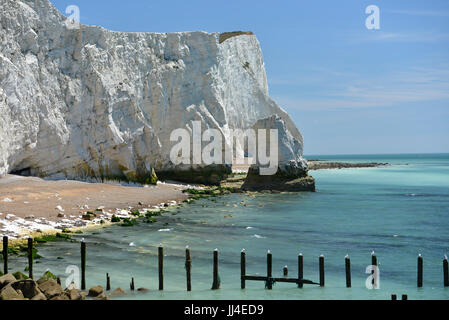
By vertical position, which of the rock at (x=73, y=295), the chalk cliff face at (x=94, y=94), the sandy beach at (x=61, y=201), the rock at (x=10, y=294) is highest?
the chalk cliff face at (x=94, y=94)

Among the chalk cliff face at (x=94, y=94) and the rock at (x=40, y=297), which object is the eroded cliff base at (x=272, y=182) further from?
the rock at (x=40, y=297)

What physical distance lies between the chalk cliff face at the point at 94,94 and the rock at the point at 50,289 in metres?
16.7

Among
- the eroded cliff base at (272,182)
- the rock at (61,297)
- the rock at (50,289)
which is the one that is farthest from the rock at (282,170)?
the rock at (61,297)

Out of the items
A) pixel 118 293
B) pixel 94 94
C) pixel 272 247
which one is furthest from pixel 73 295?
pixel 94 94

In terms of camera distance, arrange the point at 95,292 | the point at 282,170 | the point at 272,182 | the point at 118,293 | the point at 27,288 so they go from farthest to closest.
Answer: the point at 272,182
the point at 282,170
the point at 118,293
the point at 95,292
the point at 27,288

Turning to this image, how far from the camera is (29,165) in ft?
95.7

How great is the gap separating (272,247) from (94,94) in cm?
1915

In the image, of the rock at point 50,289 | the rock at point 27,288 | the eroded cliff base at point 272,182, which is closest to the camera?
the rock at point 27,288

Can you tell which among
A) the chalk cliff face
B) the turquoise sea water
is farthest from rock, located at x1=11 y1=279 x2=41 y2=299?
the chalk cliff face

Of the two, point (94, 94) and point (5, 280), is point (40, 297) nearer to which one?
point (5, 280)

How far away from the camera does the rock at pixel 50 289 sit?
1082cm

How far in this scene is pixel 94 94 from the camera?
110 ft
